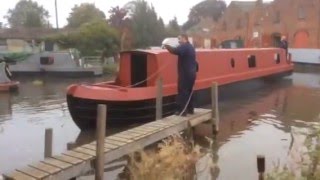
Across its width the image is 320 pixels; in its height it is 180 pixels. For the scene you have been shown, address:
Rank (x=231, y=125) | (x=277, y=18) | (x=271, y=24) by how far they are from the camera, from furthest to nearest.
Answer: (x=271, y=24) → (x=277, y=18) → (x=231, y=125)

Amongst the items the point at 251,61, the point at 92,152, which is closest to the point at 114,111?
the point at 92,152

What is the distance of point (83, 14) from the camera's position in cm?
5306

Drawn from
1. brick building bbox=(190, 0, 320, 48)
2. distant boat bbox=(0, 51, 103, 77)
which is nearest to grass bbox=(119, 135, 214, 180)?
distant boat bbox=(0, 51, 103, 77)

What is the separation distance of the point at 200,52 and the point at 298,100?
15.7 ft

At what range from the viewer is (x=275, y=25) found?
40.8m

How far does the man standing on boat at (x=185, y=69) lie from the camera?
941 centimetres

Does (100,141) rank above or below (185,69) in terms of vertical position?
below

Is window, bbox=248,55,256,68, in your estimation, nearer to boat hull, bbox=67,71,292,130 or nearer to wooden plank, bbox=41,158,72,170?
boat hull, bbox=67,71,292,130

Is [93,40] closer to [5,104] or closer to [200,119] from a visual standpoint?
[5,104]

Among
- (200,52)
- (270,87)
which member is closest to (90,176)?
(200,52)

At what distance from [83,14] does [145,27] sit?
1632 centimetres

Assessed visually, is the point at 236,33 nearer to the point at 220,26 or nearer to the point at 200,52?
the point at 220,26

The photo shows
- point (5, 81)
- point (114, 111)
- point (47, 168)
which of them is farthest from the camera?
point (5, 81)

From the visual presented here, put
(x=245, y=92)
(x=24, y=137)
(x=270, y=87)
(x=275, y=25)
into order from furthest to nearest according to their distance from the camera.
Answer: (x=275, y=25) < (x=270, y=87) < (x=245, y=92) < (x=24, y=137)
